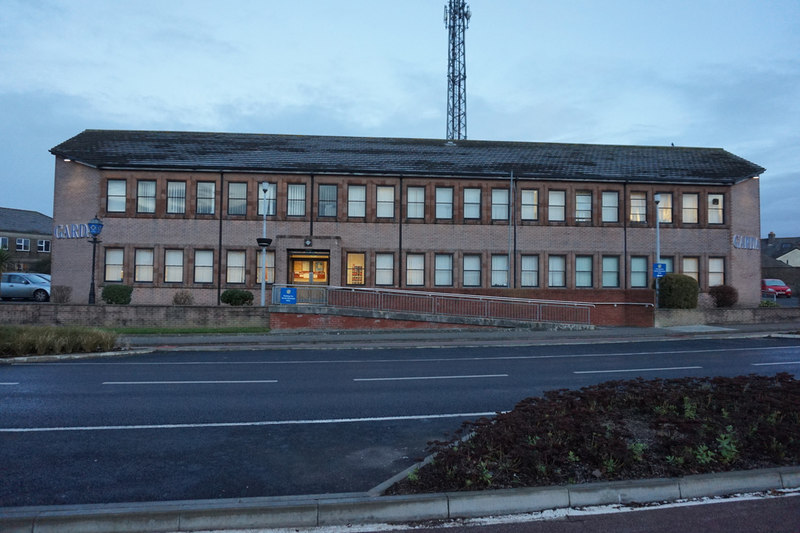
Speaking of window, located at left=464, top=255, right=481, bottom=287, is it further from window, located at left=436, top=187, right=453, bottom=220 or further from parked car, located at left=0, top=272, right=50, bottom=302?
parked car, located at left=0, top=272, right=50, bottom=302

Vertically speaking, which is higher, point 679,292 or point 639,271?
point 639,271

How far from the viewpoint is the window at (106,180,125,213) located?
29.1m

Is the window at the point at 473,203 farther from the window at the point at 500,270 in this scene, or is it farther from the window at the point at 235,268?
the window at the point at 235,268

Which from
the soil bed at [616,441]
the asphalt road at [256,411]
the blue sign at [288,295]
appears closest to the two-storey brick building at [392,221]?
the blue sign at [288,295]

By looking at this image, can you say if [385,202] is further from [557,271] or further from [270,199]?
[557,271]

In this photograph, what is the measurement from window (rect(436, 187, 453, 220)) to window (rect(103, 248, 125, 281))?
16.6 metres

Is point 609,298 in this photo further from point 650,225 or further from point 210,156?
point 210,156

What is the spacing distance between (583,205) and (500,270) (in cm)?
598

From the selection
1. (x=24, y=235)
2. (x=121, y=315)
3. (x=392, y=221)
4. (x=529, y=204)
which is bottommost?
(x=121, y=315)

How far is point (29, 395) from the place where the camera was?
10.3 meters

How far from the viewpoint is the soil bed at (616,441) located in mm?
5422

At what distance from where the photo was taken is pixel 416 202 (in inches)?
1193

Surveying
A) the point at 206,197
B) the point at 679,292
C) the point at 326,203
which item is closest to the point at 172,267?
the point at 206,197

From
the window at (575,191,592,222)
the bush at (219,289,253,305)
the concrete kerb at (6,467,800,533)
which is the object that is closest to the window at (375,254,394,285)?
the bush at (219,289,253,305)
